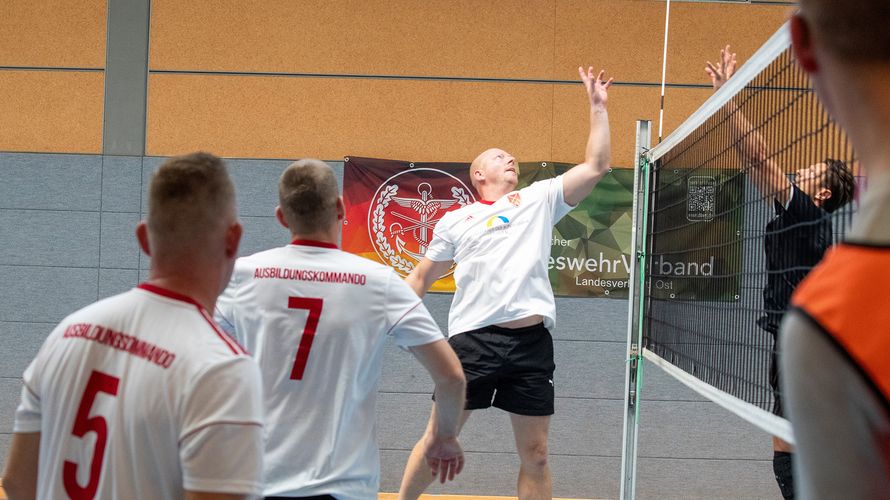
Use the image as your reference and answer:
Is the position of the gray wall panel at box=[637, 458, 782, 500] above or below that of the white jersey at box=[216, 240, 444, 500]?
below

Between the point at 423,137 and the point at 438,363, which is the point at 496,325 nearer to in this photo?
the point at 438,363

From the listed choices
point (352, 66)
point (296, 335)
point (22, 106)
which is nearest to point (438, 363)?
point (296, 335)

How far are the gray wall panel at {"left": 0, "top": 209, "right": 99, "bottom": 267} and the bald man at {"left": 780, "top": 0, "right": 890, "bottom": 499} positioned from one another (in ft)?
17.0

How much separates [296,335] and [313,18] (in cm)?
363

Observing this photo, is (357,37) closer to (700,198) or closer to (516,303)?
(516,303)

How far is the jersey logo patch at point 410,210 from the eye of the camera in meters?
5.19

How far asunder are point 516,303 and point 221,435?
250cm

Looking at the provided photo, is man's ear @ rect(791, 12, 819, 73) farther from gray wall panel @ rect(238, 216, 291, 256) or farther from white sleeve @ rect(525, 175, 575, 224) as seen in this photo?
gray wall panel @ rect(238, 216, 291, 256)

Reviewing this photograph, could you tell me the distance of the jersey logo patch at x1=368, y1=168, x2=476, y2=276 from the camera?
5188mm

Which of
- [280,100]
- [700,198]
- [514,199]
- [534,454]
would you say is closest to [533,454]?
[534,454]

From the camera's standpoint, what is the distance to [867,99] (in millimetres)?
651

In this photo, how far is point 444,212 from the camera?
520 cm

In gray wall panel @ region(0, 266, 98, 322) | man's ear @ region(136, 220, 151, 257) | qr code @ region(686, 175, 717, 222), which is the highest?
qr code @ region(686, 175, 717, 222)

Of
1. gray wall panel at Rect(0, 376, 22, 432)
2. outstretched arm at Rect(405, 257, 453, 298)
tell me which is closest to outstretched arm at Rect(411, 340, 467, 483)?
outstretched arm at Rect(405, 257, 453, 298)
